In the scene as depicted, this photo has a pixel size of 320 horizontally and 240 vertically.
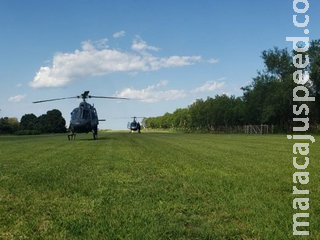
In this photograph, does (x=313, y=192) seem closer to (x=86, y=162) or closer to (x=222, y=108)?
(x=86, y=162)

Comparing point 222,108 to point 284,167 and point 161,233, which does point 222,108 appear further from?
point 161,233

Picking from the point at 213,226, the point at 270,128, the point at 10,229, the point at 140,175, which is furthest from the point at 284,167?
the point at 270,128

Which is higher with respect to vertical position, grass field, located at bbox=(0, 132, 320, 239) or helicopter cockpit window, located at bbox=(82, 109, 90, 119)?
helicopter cockpit window, located at bbox=(82, 109, 90, 119)

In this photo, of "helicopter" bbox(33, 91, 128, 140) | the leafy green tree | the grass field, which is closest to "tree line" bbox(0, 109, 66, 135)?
the leafy green tree

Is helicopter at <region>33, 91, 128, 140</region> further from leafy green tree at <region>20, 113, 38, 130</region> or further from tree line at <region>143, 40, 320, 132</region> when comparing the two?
leafy green tree at <region>20, 113, 38, 130</region>

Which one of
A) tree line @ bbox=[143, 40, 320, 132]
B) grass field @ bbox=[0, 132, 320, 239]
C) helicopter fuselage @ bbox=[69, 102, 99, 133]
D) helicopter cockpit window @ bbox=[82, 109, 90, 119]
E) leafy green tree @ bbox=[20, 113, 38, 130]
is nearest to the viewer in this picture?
grass field @ bbox=[0, 132, 320, 239]

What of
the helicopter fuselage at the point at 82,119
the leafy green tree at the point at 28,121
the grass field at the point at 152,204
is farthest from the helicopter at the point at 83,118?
the leafy green tree at the point at 28,121

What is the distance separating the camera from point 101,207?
916 cm

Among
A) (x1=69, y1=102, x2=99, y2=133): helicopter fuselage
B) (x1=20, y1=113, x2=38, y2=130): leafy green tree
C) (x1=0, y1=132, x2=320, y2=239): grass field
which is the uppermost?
(x1=20, y1=113, x2=38, y2=130): leafy green tree

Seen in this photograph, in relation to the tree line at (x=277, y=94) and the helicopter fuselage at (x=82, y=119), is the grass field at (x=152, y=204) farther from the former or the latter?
the tree line at (x=277, y=94)

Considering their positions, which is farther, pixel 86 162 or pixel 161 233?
pixel 86 162

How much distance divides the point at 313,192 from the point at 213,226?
13.0 feet

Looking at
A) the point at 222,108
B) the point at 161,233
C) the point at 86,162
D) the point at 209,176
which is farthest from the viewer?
the point at 222,108

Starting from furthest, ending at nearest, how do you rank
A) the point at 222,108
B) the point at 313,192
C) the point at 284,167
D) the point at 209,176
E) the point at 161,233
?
the point at 222,108 < the point at 284,167 < the point at 209,176 < the point at 313,192 < the point at 161,233
